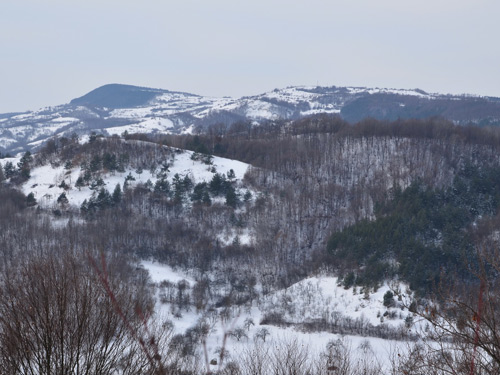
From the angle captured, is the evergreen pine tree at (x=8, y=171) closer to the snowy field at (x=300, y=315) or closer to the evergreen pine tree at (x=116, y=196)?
the evergreen pine tree at (x=116, y=196)

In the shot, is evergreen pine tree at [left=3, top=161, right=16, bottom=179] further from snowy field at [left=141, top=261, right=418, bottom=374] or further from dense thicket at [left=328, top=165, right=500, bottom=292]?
dense thicket at [left=328, top=165, right=500, bottom=292]

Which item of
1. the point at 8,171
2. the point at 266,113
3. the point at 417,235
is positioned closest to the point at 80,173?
the point at 8,171

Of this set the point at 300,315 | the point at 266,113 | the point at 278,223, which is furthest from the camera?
the point at 266,113

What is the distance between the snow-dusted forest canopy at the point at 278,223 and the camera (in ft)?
102

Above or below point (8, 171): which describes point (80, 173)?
above

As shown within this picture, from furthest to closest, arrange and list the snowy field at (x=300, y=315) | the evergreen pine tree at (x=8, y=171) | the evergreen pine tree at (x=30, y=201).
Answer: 1. the evergreen pine tree at (x=8, y=171)
2. the evergreen pine tree at (x=30, y=201)
3. the snowy field at (x=300, y=315)

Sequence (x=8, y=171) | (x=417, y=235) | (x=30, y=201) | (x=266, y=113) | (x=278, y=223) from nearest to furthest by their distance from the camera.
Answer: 1. (x=417, y=235)
2. (x=278, y=223)
3. (x=30, y=201)
4. (x=8, y=171)
5. (x=266, y=113)

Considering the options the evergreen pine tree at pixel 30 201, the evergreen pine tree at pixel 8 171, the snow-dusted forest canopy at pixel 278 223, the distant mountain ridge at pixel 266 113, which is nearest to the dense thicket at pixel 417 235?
the snow-dusted forest canopy at pixel 278 223

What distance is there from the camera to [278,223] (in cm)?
4862

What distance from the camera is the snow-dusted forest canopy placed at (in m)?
31.1

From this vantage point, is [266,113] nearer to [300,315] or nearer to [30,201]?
[30,201]

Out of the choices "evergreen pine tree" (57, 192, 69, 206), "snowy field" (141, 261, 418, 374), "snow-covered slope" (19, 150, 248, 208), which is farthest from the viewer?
"snow-covered slope" (19, 150, 248, 208)

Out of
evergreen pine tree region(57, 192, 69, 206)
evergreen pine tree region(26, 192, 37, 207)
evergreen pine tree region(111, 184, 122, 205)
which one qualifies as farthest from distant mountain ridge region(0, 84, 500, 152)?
evergreen pine tree region(26, 192, 37, 207)

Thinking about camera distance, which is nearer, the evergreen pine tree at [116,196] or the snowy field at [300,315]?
the snowy field at [300,315]
